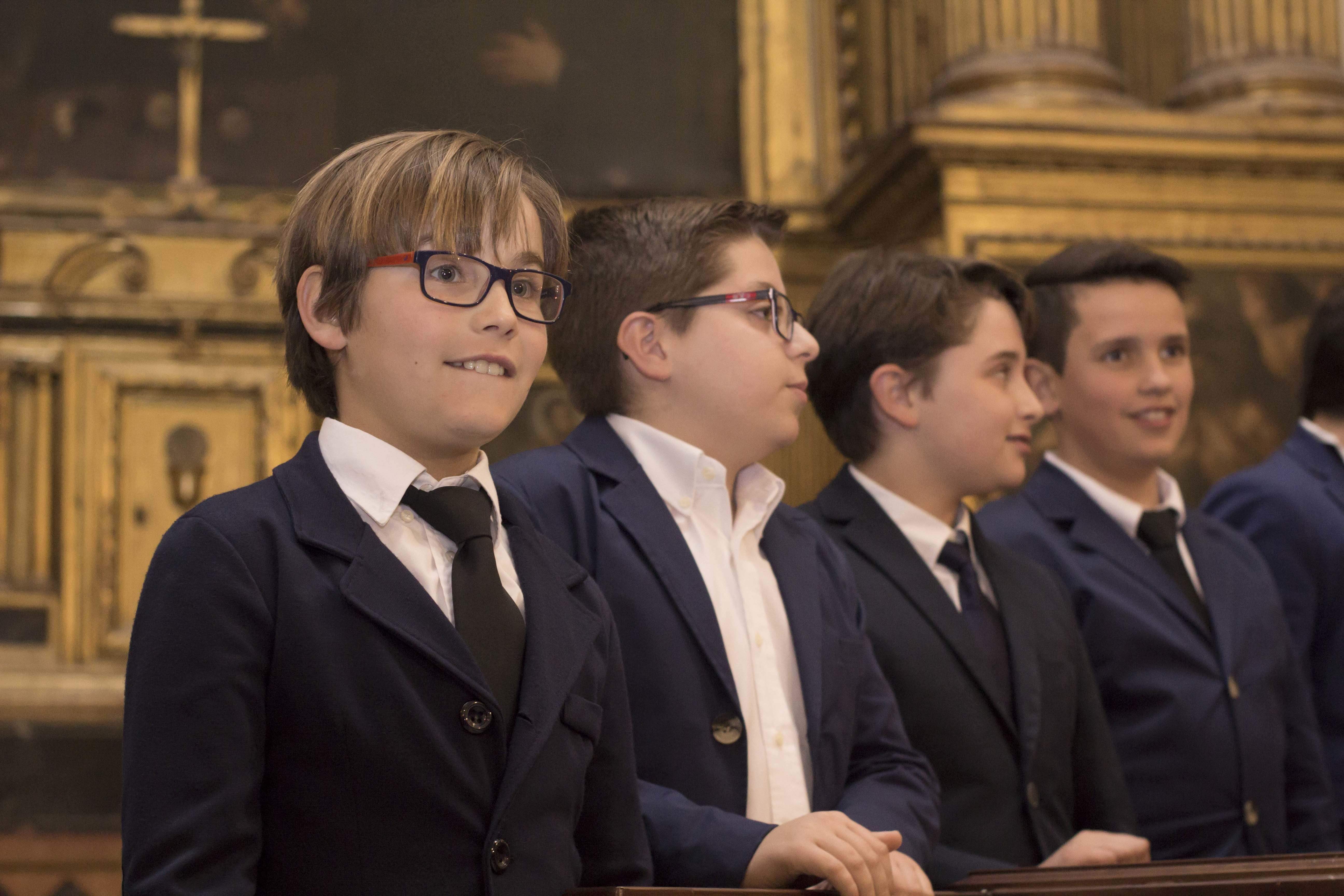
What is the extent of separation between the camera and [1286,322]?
185 inches

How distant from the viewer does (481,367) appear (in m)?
1.75

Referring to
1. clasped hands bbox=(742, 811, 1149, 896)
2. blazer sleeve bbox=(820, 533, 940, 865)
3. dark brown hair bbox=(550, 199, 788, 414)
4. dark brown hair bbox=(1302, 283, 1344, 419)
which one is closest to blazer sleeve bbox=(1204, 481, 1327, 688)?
dark brown hair bbox=(1302, 283, 1344, 419)

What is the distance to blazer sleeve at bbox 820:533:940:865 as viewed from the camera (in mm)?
2148

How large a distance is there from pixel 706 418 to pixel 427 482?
777mm

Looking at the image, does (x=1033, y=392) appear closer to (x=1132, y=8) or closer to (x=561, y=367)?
(x=561, y=367)

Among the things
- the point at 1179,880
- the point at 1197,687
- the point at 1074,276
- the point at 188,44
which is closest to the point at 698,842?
the point at 1179,880

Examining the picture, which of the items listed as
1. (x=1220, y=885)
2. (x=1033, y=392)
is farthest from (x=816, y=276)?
(x=1220, y=885)

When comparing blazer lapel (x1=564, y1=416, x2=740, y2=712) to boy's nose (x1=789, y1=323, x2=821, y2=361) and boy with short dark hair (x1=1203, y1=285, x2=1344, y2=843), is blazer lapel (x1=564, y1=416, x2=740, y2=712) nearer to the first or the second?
boy's nose (x1=789, y1=323, x2=821, y2=361)

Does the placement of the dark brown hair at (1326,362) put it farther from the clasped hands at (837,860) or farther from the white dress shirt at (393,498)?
the white dress shirt at (393,498)

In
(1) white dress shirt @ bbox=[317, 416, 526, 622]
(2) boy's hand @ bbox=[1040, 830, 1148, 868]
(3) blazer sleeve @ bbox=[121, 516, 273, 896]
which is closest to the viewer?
(3) blazer sleeve @ bbox=[121, 516, 273, 896]

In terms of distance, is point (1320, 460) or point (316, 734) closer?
point (316, 734)

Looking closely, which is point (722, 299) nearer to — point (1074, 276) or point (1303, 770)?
point (1074, 276)

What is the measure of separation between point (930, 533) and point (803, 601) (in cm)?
59

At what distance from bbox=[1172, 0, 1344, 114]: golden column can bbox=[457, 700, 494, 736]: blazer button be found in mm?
4324
